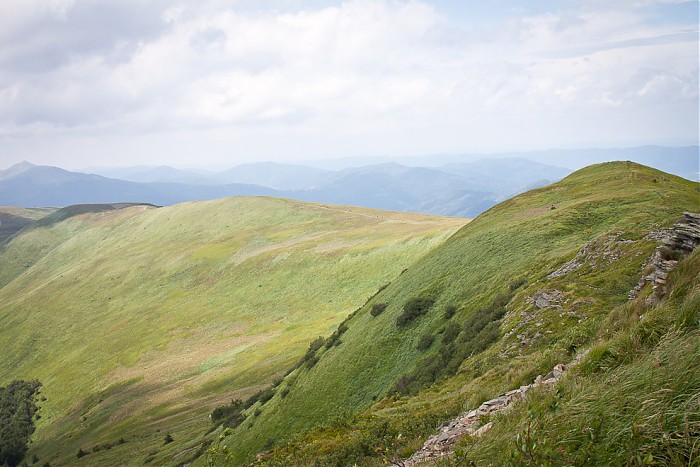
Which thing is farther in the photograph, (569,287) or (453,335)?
(453,335)

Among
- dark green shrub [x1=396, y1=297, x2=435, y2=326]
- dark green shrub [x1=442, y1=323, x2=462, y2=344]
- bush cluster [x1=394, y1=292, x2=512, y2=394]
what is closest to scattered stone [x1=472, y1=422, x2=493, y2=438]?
bush cluster [x1=394, y1=292, x2=512, y2=394]

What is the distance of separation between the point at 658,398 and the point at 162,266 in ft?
375

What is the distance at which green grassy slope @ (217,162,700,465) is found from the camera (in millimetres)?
12688

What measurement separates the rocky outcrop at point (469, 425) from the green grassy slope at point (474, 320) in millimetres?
778

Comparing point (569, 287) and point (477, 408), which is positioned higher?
point (569, 287)

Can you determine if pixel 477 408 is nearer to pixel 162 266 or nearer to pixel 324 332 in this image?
pixel 324 332

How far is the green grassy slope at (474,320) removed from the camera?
12688 mm

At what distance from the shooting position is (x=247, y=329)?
2480 inches

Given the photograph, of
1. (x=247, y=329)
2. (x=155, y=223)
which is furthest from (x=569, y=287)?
(x=155, y=223)

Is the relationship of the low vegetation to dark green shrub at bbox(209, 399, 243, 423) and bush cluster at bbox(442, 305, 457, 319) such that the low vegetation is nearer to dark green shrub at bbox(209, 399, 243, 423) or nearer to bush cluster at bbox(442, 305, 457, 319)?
dark green shrub at bbox(209, 399, 243, 423)

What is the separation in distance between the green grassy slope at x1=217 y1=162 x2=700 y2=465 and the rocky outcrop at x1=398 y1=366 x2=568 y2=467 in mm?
778

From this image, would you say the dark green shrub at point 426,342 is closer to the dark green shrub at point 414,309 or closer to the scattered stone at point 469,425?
the dark green shrub at point 414,309

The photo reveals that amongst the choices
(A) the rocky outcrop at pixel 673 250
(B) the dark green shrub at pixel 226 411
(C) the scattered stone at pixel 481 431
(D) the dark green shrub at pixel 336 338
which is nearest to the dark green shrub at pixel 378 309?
(D) the dark green shrub at pixel 336 338

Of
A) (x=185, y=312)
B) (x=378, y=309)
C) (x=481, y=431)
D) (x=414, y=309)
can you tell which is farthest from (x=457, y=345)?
(x=185, y=312)
